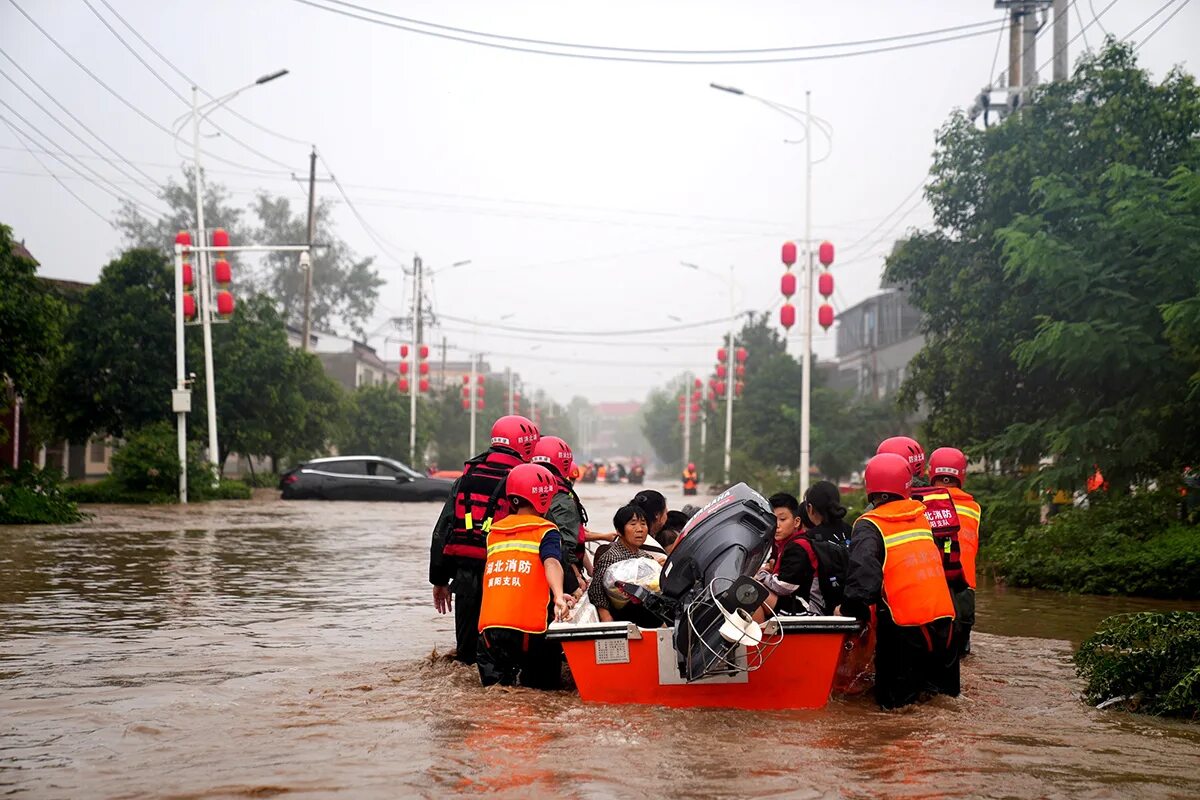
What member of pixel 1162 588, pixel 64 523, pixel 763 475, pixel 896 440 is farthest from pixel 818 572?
pixel 763 475

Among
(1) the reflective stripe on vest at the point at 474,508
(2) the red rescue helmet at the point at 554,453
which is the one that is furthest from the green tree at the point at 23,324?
(1) the reflective stripe on vest at the point at 474,508

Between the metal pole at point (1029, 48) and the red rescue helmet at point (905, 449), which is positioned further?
the metal pole at point (1029, 48)

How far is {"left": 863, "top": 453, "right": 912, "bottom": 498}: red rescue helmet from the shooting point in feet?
25.6

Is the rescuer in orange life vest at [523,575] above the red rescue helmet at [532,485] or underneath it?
underneath

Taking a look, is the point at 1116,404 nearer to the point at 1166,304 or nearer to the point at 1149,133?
the point at 1166,304

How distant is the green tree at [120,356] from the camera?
34438mm

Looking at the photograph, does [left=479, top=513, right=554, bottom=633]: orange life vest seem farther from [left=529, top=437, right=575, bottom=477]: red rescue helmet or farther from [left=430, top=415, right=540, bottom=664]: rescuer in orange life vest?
[left=529, top=437, right=575, bottom=477]: red rescue helmet

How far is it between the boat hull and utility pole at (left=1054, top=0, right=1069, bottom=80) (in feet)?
54.6

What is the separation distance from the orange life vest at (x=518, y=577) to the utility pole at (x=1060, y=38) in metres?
16.8

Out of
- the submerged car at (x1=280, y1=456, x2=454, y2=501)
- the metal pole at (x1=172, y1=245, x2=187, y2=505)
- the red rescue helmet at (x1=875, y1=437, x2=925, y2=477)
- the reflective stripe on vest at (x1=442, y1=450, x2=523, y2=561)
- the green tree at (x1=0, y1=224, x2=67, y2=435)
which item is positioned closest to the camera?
the red rescue helmet at (x1=875, y1=437, x2=925, y2=477)

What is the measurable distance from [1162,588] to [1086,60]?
1024cm

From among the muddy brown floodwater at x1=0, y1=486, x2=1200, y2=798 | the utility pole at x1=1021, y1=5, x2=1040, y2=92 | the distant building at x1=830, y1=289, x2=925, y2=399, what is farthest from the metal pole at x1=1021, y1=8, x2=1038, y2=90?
the distant building at x1=830, y1=289, x2=925, y2=399

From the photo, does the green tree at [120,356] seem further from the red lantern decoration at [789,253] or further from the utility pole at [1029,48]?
the utility pole at [1029,48]

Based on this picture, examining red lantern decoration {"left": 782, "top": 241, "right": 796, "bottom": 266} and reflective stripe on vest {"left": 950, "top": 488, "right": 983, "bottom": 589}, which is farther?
red lantern decoration {"left": 782, "top": 241, "right": 796, "bottom": 266}
